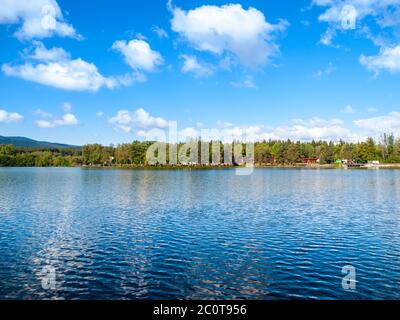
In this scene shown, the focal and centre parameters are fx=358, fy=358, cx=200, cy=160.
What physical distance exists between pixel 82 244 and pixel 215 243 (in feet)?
32.9

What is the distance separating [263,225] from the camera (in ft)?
112

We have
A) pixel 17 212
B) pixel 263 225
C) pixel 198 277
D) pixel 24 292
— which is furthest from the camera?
pixel 17 212

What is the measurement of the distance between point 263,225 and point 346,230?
24.0 ft

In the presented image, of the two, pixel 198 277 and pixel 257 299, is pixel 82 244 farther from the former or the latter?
pixel 257 299

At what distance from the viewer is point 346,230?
3175cm

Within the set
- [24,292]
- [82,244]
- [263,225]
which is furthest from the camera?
[263,225]

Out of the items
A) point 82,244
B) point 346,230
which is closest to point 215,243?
point 82,244

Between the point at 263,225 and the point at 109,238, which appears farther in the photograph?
the point at 263,225
